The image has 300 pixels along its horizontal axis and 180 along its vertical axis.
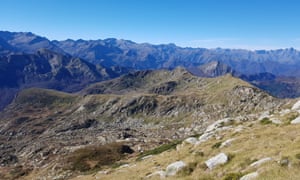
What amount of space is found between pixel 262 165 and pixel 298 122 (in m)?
21.4

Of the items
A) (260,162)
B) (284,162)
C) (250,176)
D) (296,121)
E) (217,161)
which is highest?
(284,162)

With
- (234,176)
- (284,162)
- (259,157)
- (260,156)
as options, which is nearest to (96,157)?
(260,156)

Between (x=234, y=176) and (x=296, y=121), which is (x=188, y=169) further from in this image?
(x=296, y=121)

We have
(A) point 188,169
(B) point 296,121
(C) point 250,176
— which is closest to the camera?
(C) point 250,176

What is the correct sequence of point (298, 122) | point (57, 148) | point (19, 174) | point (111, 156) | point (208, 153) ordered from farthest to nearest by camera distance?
point (57, 148)
point (19, 174)
point (111, 156)
point (298, 122)
point (208, 153)

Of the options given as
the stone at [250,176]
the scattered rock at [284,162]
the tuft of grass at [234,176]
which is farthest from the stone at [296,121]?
the stone at [250,176]

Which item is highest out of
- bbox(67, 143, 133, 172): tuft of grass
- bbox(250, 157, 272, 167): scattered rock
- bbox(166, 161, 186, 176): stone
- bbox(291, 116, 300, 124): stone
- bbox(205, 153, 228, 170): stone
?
bbox(250, 157, 272, 167): scattered rock

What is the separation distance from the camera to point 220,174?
2742 centimetres

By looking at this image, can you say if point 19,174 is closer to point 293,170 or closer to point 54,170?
point 54,170

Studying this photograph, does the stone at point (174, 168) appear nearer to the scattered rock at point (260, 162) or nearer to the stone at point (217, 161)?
the stone at point (217, 161)

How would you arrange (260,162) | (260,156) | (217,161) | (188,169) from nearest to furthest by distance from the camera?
1. (260,162)
2. (260,156)
3. (217,161)
4. (188,169)

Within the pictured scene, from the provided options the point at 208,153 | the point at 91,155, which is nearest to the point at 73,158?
the point at 91,155

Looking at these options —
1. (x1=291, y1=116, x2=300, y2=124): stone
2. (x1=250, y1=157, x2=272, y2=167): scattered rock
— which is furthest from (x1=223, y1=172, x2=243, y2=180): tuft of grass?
(x1=291, y1=116, x2=300, y2=124): stone

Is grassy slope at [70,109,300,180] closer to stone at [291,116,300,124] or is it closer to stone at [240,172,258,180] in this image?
stone at [240,172,258,180]
